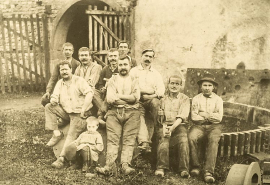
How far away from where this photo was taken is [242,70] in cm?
856

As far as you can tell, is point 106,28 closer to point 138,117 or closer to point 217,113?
point 138,117

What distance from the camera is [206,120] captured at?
5.34 m

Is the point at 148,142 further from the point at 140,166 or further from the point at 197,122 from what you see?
the point at 197,122

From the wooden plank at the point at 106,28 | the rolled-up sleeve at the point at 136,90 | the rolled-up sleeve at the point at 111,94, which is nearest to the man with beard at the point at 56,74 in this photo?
the rolled-up sleeve at the point at 111,94

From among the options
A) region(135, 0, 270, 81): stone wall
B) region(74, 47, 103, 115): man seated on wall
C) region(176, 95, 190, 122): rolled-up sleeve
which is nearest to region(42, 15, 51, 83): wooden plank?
region(135, 0, 270, 81): stone wall

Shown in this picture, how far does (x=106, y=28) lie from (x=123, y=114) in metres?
4.46

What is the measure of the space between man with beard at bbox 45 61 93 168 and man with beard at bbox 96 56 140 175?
0.42m

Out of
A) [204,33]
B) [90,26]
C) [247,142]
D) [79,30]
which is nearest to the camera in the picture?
[247,142]

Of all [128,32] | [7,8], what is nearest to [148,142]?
[128,32]

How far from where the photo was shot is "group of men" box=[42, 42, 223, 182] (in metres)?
5.07

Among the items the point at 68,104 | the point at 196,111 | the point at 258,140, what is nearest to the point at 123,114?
the point at 68,104

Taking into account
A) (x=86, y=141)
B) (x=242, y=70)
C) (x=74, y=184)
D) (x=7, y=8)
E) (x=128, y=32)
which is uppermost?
(x=7, y=8)

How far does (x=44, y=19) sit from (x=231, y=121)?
23.3ft

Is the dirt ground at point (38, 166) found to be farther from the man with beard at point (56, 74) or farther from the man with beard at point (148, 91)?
the man with beard at point (56, 74)
